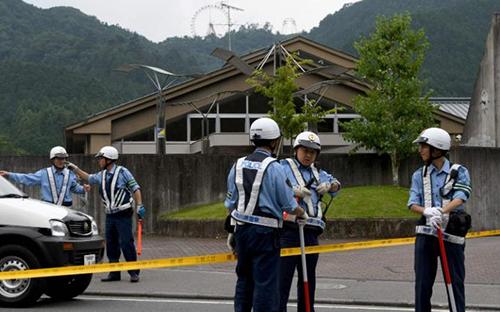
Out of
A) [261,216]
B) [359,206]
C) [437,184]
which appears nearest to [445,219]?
[437,184]

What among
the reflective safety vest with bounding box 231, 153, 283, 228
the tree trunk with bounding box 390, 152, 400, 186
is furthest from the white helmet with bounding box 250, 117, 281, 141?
the tree trunk with bounding box 390, 152, 400, 186

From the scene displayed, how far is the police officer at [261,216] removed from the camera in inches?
306

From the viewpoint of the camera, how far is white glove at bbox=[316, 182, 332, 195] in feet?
29.1

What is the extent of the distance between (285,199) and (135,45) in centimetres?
7928

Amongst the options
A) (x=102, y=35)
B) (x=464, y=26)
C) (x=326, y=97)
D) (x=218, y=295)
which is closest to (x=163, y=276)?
(x=218, y=295)

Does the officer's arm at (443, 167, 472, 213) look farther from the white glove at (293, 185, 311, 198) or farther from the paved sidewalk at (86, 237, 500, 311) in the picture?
the paved sidewalk at (86, 237, 500, 311)

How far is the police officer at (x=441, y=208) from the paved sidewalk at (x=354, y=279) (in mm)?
2913

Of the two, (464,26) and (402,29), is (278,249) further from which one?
(464,26)

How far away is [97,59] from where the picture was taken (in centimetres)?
8331

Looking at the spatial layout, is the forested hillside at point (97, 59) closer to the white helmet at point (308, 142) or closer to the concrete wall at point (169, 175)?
the concrete wall at point (169, 175)

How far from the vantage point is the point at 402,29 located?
85.5ft

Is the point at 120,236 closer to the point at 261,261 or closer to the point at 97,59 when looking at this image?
the point at 261,261

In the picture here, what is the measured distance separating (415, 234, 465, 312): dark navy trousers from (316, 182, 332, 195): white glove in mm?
1079

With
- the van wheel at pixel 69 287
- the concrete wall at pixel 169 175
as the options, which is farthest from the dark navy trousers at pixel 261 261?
the concrete wall at pixel 169 175
